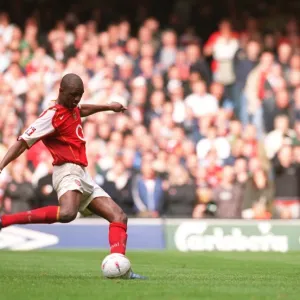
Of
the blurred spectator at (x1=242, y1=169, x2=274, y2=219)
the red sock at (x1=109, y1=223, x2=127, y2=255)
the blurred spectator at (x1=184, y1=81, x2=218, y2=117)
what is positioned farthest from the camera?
the blurred spectator at (x1=184, y1=81, x2=218, y2=117)

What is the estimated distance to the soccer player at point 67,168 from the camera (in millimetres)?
11164

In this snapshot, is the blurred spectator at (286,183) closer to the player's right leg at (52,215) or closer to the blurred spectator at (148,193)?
the blurred spectator at (148,193)

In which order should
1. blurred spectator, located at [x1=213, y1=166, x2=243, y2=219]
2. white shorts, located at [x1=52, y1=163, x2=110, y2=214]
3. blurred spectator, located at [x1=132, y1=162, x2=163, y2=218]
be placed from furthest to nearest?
blurred spectator, located at [x1=132, y1=162, x2=163, y2=218]
blurred spectator, located at [x1=213, y1=166, x2=243, y2=219]
white shorts, located at [x1=52, y1=163, x2=110, y2=214]

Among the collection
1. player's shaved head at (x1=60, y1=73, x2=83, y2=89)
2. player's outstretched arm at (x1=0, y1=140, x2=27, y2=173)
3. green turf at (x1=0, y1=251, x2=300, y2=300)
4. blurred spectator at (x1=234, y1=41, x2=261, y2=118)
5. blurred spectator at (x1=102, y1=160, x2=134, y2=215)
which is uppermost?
blurred spectator at (x1=234, y1=41, x2=261, y2=118)

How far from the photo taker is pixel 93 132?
21531 mm

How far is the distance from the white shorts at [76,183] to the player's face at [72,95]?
660mm

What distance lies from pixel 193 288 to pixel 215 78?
1369 cm

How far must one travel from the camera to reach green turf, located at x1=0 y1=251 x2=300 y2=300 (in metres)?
9.52

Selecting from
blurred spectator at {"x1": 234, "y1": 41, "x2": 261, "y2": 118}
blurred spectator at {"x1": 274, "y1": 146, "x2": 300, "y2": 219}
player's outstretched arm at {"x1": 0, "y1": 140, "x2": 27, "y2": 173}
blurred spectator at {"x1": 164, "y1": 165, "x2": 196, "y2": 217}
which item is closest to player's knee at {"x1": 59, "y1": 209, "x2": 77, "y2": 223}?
player's outstretched arm at {"x1": 0, "y1": 140, "x2": 27, "y2": 173}

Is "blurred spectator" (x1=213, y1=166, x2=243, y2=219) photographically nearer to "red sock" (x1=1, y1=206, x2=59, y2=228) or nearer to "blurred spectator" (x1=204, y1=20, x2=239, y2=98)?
"blurred spectator" (x1=204, y1=20, x2=239, y2=98)

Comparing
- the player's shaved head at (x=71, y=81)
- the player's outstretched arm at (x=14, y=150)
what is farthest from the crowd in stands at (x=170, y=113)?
the player's shaved head at (x=71, y=81)

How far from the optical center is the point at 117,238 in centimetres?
1122

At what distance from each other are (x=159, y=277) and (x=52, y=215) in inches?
54.5

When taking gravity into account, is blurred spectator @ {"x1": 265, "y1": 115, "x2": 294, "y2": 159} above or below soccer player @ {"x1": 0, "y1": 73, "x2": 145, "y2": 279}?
above
